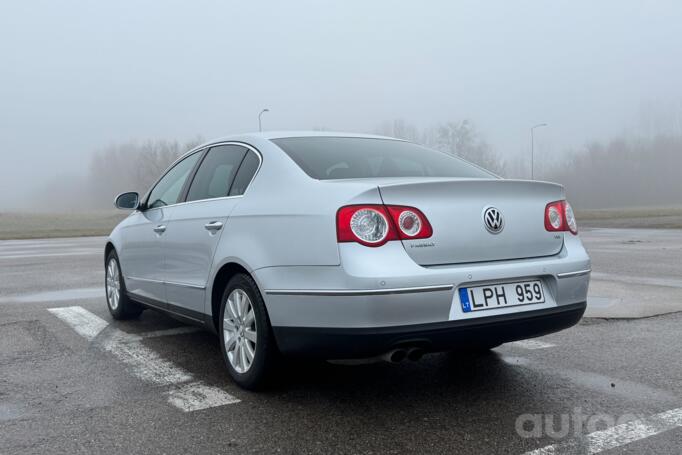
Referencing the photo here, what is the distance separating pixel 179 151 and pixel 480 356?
80.0 meters

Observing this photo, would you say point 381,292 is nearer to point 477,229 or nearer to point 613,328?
Result: point 477,229

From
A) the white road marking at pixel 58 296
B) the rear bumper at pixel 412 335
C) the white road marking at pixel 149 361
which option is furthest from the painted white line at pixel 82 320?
the rear bumper at pixel 412 335

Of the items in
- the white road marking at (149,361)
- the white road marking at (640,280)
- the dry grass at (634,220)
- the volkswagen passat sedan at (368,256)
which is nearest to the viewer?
the volkswagen passat sedan at (368,256)

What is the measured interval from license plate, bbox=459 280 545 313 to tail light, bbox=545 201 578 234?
0.40 m

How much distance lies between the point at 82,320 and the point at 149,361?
6.55 ft

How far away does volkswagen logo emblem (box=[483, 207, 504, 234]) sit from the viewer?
138 inches

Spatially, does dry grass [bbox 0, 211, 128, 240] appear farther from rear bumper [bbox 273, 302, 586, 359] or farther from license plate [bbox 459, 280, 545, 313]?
license plate [bbox 459, 280, 545, 313]

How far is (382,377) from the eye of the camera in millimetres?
4199

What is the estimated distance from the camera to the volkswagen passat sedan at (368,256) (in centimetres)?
322

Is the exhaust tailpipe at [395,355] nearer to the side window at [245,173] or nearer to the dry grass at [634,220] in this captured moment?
the side window at [245,173]

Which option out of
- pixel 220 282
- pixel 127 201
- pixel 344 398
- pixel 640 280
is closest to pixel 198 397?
pixel 220 282

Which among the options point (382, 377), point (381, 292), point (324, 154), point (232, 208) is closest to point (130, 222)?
point (232, 208)

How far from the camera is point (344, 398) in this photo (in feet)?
12.4

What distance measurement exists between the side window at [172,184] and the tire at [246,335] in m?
1.44
